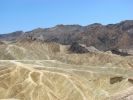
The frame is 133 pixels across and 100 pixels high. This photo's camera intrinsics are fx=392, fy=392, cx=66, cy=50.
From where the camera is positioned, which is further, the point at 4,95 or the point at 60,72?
the point at 60,72

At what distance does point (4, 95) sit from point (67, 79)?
62.5ft

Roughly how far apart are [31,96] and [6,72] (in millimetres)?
14385

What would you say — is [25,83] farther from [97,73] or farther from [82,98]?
[97,73]

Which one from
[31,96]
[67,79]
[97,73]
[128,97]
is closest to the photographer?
[128,97]

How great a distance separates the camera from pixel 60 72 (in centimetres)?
12231

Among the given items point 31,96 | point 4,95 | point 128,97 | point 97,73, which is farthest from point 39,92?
point 128,97

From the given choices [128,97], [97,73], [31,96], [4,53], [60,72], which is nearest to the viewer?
[128,97]

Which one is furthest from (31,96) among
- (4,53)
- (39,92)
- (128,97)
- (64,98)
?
(128,97)

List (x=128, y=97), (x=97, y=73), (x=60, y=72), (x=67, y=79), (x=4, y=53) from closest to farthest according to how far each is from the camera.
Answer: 1. (x=128, y=97)
2. (x=67, y=79)
3. (x=60, y=72)
4. (x=97, y=73)
5. (x=4, y=53)

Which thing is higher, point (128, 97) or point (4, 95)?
point (128, 97)

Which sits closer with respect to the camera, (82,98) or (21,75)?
(82,98)

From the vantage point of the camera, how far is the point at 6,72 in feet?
379

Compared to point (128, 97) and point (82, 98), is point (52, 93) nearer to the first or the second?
point (82, 98)

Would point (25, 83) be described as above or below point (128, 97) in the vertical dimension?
below
